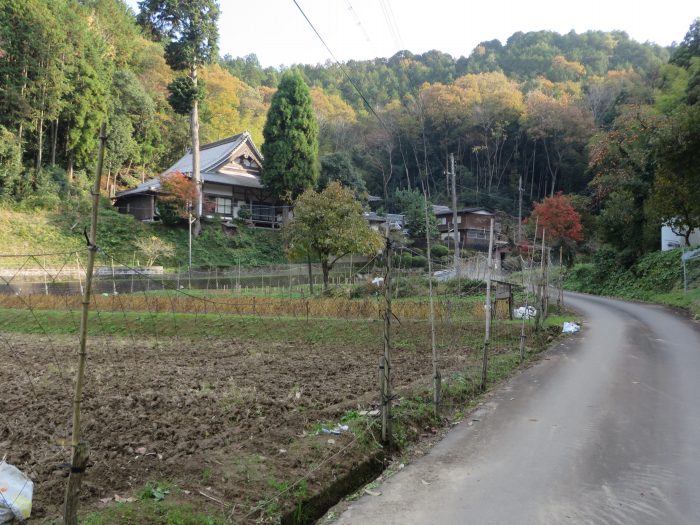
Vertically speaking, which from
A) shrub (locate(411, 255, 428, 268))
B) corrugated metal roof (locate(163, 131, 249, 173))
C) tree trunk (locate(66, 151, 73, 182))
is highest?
corrugated metal roof (locate(163, 131, 249, 173))

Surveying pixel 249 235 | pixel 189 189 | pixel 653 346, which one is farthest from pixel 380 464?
pixel 249 235

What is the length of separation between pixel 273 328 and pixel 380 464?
10.0 meters

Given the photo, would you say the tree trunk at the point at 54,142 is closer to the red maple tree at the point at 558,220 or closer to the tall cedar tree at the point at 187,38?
the tall cedar tree at the point at 187,38

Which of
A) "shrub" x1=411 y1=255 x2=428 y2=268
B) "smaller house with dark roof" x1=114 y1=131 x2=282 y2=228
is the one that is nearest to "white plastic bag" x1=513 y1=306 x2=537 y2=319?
"shrub" x1=411 y1=255 x2=428 y2=268

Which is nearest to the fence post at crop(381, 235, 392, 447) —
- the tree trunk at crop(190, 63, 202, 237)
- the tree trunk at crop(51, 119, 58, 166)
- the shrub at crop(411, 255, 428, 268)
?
the shrub at crop(411, 255, 428, 268)

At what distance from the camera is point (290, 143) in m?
34.7

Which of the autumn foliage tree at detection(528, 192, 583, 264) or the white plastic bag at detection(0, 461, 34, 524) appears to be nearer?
the white plastic bag at detection(0, 461, 34, 524)

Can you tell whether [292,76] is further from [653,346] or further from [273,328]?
[653,346]

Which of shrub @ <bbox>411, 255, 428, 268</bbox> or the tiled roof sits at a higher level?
the tiled roof

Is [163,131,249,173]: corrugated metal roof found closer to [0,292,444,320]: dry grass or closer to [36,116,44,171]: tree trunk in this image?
[36,116,44,171]: tree trunk

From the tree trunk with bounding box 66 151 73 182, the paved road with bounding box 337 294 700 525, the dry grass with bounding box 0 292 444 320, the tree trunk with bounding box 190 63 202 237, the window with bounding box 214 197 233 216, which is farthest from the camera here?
the window with bounding box 214 197 233 216

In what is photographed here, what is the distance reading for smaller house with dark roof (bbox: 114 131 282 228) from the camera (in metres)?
34.3

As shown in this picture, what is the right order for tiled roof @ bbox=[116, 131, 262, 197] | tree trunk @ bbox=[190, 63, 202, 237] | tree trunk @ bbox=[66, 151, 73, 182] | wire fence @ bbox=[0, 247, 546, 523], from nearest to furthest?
wire fence @ bbox=[0, 247, 546, 523], tree trunk @ bbox=[190, 63, 202, 237], tree trunk @ bbox=[66, 151, 73, 182], tiled roof @ bbox=[116, 131, 262, 197]

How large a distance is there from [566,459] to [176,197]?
29657 mm
